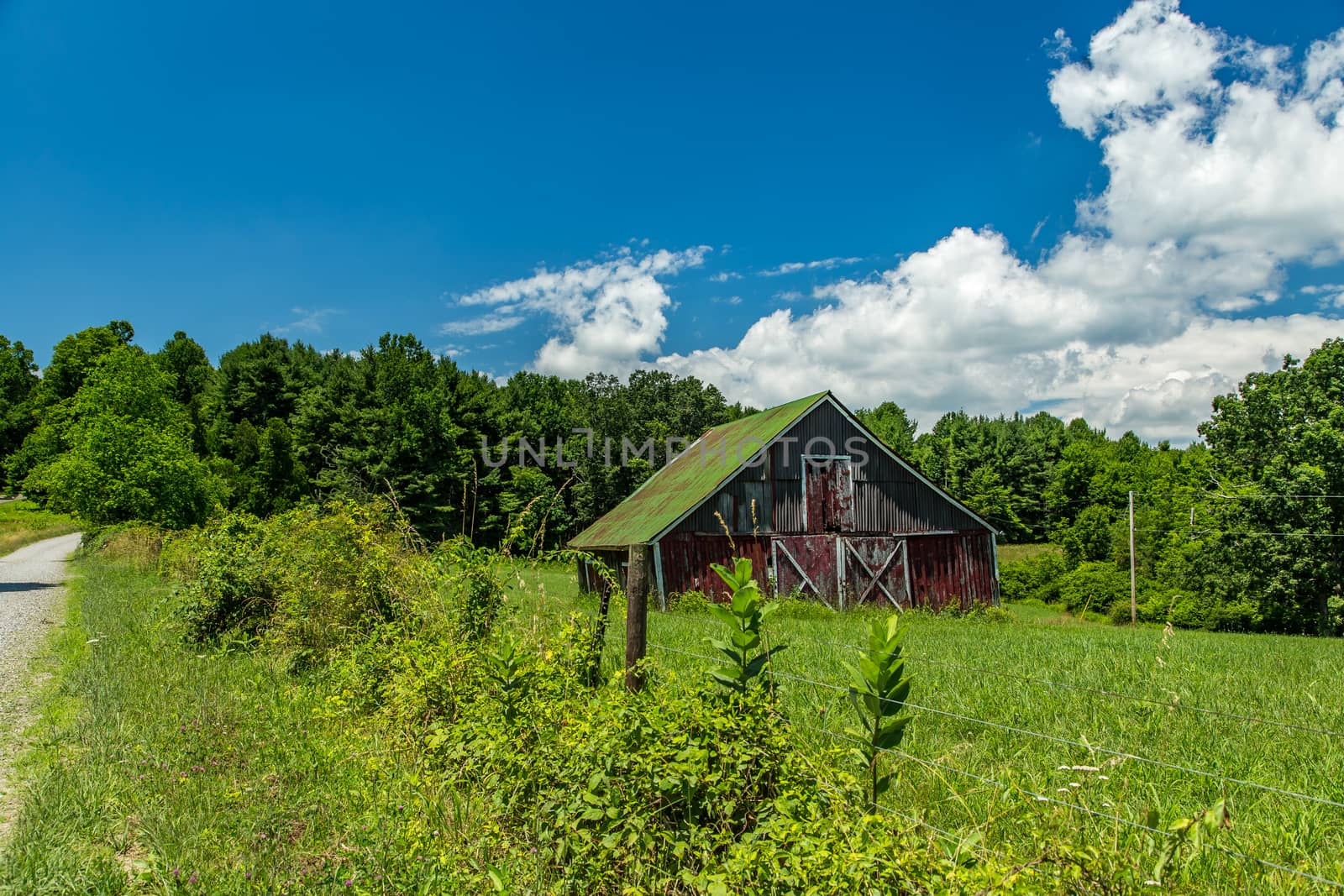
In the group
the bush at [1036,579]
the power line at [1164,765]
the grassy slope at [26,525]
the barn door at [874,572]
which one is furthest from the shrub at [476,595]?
the bush at [1036,579]

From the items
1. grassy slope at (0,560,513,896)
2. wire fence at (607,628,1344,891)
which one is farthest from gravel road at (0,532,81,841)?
wire fence at (607,628,1344,891)

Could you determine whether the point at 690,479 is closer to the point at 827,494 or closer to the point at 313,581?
the point at 827,494

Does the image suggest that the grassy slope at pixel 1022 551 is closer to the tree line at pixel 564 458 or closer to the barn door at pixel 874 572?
the tree line at pixel 564 458

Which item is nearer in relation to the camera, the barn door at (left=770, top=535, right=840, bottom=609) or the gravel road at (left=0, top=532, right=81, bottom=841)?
the gravel road at (left=0, top=532, right=81, bottom=841)

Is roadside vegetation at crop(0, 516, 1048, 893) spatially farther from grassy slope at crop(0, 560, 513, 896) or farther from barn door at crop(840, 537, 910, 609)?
barn door at crop(840, 537, 910, 609)

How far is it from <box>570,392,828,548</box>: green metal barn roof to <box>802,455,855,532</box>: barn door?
1678 millimetres

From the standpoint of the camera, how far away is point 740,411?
7375 cm

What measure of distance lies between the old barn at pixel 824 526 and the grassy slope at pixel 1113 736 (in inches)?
413

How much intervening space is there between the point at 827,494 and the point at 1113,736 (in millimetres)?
17044

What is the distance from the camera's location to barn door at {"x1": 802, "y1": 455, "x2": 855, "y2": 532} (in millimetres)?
22250

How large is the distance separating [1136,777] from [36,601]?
64.9ft

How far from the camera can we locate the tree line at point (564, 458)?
95.3ft

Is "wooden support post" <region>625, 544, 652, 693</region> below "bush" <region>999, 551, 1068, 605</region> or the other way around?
the other way around

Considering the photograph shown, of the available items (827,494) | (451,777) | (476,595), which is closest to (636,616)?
(451,777)
